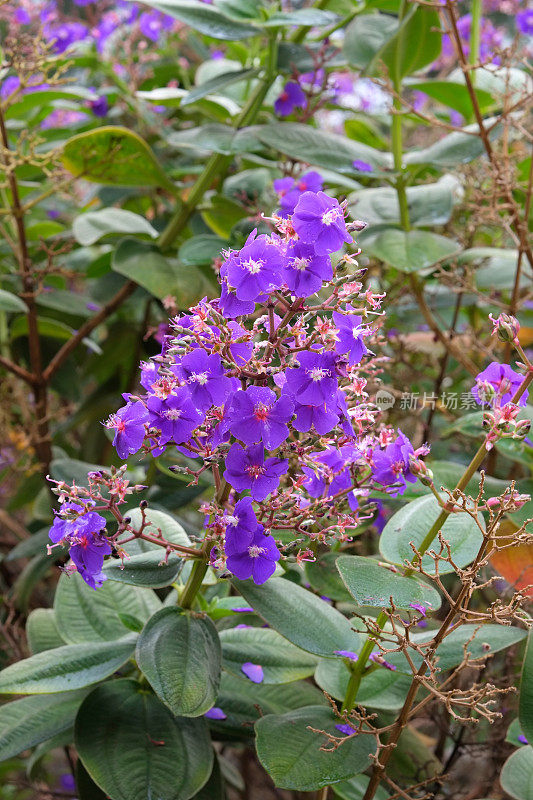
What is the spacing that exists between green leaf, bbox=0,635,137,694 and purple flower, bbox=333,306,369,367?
38 centimetres

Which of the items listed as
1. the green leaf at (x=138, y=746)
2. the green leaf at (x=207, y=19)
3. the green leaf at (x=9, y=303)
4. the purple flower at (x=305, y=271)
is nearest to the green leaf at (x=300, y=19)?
the green leaf at (x=207, y=19)

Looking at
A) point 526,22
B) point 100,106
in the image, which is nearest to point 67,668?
point 100,106

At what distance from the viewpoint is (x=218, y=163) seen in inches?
49.0

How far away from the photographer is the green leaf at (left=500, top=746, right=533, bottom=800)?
2.55 ft

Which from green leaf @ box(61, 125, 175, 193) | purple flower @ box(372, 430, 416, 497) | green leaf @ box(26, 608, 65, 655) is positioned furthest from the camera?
green leaf @ box(61, 125, 175, 193)

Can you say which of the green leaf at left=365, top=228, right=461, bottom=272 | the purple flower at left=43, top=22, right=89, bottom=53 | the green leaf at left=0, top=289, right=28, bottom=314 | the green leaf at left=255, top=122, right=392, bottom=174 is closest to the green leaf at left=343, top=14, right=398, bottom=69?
the green leaf at left=255, top=122, right=392, bottom=174

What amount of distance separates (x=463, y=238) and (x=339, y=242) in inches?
32.1

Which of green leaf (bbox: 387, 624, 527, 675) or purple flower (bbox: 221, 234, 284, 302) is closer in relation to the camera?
purple flower (bbox: 221, 234, 284, 302)

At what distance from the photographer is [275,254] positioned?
58 centimetres

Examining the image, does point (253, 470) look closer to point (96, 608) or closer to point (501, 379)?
point (501, 379)

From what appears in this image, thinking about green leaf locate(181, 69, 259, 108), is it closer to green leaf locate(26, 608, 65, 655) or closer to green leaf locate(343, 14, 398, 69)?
green leaf locate(343, 14, 398, 69)

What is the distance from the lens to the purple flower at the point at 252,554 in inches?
24.5

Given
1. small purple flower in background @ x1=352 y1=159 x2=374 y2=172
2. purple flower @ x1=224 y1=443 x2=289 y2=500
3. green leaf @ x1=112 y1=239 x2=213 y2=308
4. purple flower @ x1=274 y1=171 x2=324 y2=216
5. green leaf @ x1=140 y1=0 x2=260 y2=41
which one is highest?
green leaf @ x1=140 y1=0 x2=260 y2=41

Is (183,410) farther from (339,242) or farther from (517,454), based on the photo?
(517,454)
